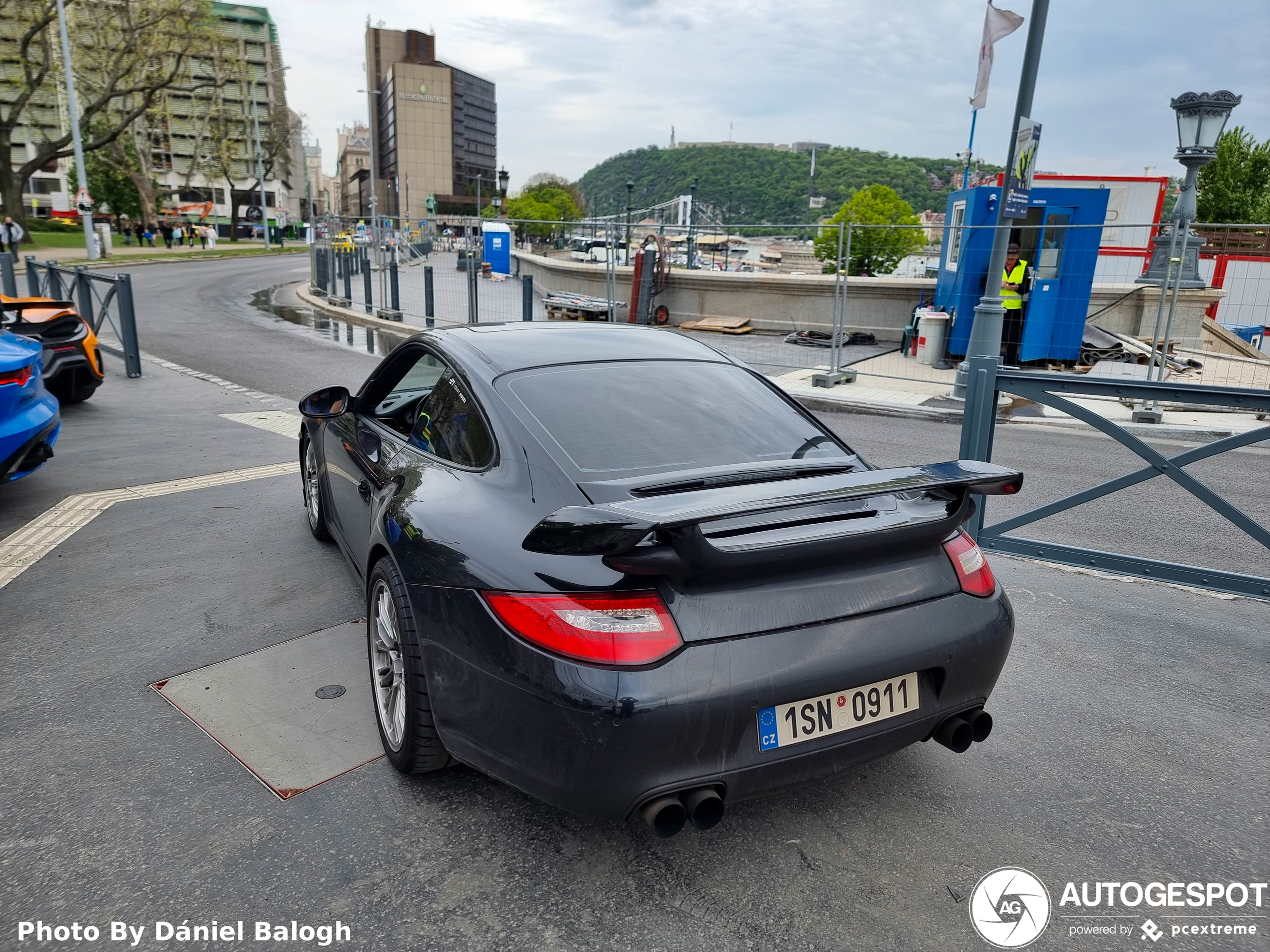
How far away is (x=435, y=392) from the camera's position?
3.46 meters

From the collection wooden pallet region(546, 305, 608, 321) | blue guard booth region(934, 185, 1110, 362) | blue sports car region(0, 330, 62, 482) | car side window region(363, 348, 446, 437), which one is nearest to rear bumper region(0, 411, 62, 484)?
blue sports car region(0, 330, 62, 482)

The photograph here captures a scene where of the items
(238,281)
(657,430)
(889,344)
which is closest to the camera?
(657,430)

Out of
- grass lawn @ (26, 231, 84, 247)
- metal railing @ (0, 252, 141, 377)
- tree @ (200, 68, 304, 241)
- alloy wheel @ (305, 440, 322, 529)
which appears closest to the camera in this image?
alloy wheel @ (305, 440, 322, 529)

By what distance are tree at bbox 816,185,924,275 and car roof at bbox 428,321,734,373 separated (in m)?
10.6

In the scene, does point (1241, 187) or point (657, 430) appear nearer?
point (657, 430)

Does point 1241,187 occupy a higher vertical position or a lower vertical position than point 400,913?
higher

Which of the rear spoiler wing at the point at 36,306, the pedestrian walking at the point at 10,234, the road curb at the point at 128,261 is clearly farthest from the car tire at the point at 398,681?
the pedestrian walking at the point at 10,234

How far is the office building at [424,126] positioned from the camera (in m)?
145

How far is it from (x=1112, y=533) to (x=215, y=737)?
214 inches

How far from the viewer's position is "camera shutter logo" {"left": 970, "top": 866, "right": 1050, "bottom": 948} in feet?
7.52

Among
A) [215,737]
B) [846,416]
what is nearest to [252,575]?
[215,737]

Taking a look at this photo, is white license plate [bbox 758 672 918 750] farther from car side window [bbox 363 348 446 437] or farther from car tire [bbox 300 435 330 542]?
car tire [bbox 300 435 330 542]

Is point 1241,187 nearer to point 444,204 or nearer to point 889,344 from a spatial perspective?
point 889,344

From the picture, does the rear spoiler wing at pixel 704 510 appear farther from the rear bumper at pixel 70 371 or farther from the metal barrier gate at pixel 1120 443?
the rear bumper at pixel 70 371
